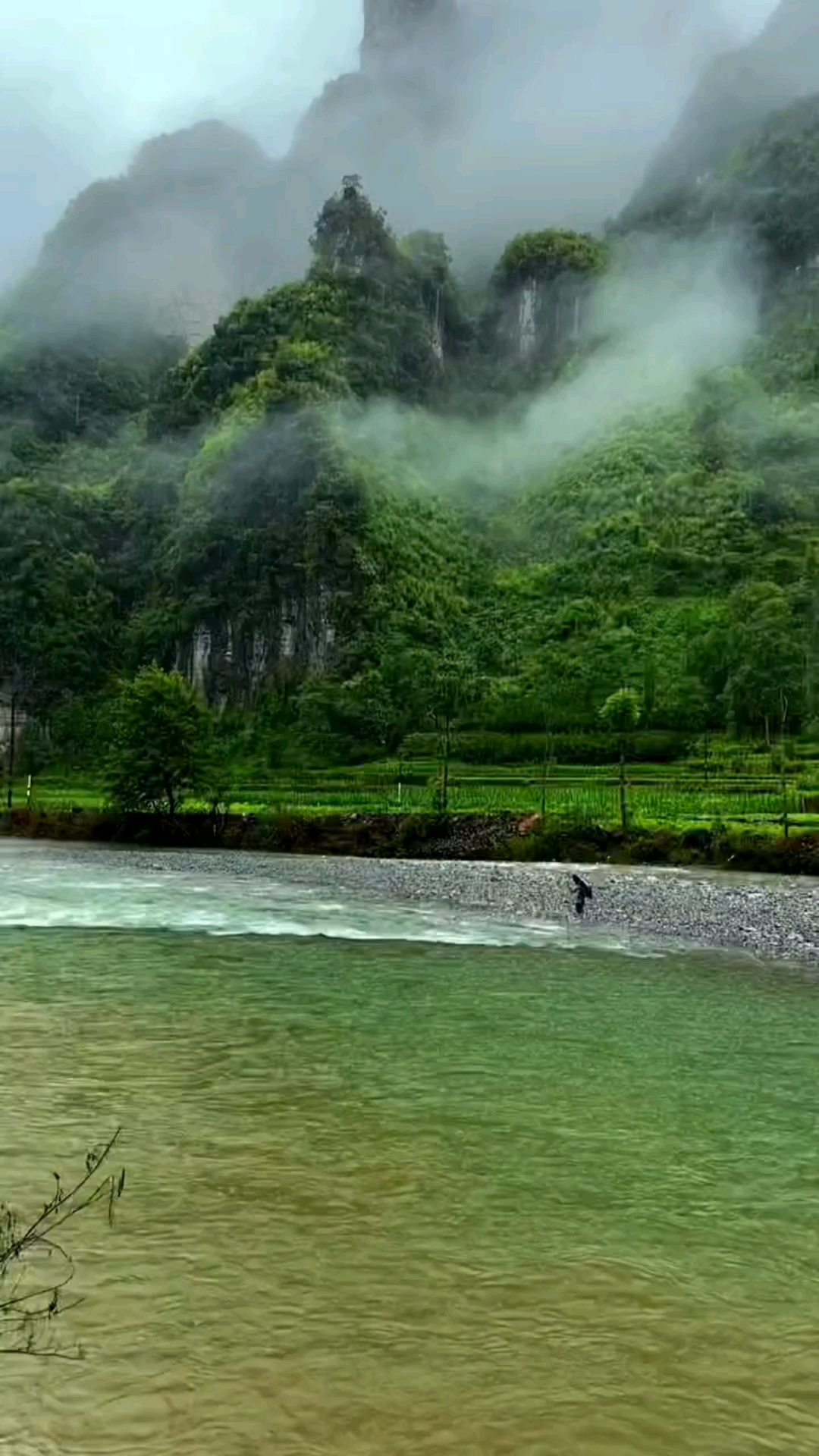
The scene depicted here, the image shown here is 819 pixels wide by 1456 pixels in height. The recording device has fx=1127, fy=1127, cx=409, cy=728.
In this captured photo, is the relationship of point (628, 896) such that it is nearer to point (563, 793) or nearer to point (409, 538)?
point (563, 793)

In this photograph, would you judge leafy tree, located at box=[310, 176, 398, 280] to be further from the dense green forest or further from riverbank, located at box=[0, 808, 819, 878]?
riverbank, located at box=[0, 808, 819, 878]

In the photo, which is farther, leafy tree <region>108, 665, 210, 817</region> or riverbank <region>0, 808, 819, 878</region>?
leafy tree <region>108, 665, 210, 817</region>

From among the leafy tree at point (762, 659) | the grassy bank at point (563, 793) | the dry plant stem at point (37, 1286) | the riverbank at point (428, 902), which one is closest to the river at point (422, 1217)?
the dry plant stem at point (37, 1286)

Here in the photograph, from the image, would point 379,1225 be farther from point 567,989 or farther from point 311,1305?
point 567,989

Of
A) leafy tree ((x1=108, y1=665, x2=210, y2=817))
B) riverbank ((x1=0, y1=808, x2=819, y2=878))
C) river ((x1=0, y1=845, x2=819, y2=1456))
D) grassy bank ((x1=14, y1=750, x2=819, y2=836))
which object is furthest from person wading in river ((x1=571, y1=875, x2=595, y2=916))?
leafy tree ((x1=108, y1=665, x2=210, y2=817))

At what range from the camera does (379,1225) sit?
7.91m

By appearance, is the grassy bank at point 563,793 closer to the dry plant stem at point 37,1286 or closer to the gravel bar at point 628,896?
the gravel bar at point 628,896

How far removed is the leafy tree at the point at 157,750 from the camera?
187 ft

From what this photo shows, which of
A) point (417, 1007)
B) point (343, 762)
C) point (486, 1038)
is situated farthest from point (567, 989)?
point (343, 762)

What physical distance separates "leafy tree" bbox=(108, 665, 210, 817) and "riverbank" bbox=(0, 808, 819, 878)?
67.8 inches

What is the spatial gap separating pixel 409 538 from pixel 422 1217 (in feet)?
437

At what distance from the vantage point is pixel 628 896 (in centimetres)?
3139

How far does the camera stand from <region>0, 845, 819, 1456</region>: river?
5.59 meters

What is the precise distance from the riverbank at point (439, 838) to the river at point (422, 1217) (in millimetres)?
22470
